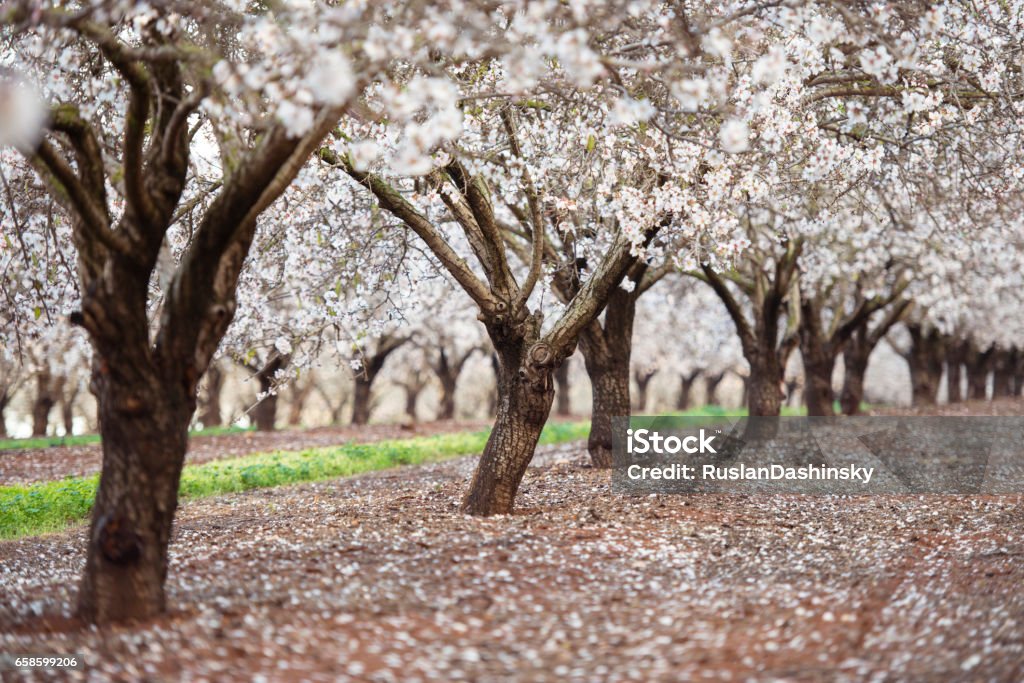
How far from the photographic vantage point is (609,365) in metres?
14.4

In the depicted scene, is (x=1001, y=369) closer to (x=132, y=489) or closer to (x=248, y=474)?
(x=248, y=474)

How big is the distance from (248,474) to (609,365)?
708cm

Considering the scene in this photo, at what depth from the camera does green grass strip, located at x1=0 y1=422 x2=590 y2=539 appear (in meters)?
12.3

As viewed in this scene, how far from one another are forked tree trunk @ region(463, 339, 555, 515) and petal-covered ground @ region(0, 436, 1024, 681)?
1.11 feet

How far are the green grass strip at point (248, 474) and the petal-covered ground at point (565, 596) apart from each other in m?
1.30

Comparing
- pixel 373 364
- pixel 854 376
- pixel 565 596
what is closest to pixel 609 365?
pixel 565 596

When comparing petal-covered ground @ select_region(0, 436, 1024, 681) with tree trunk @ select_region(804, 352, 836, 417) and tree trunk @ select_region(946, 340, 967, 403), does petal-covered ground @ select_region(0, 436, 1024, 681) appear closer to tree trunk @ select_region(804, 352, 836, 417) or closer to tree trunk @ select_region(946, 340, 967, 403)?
tree trunk @ select_region(804, 352, 836, 417)

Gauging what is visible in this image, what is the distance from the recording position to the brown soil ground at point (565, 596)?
18.8 feet

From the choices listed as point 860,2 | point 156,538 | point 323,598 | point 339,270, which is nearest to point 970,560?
point 860,2

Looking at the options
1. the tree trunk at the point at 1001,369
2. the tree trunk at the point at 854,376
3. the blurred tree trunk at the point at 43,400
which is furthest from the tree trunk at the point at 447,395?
the tree trunk at the point at 1001,369

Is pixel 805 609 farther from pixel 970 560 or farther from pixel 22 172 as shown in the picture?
pixel 22 172

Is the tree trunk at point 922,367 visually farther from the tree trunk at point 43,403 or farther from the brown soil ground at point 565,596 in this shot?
the tree trunk at point 43,403

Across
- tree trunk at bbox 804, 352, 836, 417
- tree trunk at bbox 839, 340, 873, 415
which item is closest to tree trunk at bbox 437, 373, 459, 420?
tree trunk at bbox 839, 340, 873, 415

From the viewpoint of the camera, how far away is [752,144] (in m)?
9.70
